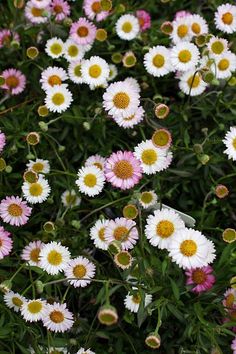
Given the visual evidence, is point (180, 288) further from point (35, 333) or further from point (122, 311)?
point (35, 333)

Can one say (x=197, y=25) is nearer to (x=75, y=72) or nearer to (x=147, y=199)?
(x=75, y=72)

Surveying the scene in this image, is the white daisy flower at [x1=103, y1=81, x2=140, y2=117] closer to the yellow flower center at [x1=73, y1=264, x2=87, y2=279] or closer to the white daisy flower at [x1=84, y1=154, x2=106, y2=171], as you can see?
the white daisy flower at [x1=84, y1=154, x2=106, y2=171]

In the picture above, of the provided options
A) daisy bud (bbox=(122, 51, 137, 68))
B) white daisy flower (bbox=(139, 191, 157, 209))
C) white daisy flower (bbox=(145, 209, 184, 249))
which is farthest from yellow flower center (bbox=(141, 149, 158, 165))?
daisy bud (bbox=(122, 51, 137, 68))

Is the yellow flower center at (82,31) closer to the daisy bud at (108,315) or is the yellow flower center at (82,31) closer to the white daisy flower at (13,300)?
the white daisy flower at (13,300)

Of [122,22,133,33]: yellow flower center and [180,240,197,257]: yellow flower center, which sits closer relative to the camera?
[180,240,197,257]: yellow flower center

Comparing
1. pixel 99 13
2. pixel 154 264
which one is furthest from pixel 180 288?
pixel 99 13

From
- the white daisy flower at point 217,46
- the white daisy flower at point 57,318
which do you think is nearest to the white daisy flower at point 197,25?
the white daisy flower at point 217,46
